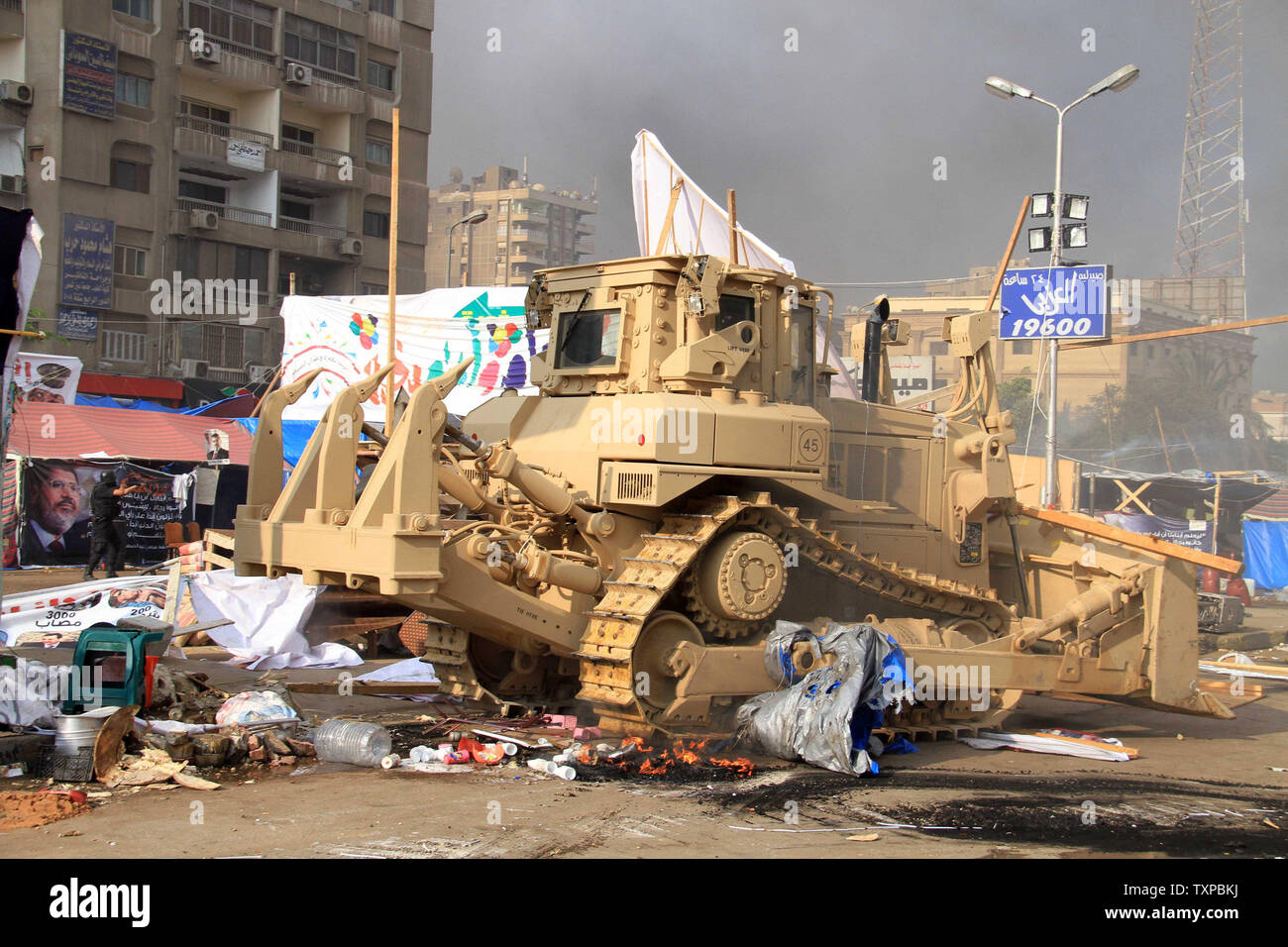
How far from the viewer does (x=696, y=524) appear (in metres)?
9.32

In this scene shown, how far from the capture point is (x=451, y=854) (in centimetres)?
603

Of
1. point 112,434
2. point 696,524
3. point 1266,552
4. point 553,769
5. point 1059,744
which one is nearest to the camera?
point 553,769

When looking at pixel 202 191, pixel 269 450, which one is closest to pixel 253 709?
pixel 269 450

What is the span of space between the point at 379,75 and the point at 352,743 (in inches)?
1768

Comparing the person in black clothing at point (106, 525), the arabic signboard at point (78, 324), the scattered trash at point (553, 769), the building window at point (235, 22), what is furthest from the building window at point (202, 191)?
the scattered trash at point (553, 769)

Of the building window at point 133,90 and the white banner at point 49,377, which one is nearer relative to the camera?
the white banner at point 49,377

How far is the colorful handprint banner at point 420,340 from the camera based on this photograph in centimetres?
2028

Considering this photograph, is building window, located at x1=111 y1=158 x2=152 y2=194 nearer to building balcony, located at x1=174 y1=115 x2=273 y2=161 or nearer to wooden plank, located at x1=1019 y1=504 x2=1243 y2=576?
building balcony, located at x1=174 y1=115 x2=273 y2=161

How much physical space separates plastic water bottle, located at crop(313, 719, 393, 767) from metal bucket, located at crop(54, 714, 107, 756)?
4.75ft

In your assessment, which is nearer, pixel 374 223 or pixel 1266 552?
pixel 1266 552

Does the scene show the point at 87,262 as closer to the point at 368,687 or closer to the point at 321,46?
the point at 321,46

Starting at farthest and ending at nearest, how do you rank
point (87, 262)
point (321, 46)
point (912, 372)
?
point (912, 372) < point (321, 46) < point (87, 262)

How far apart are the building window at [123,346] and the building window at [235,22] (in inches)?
434

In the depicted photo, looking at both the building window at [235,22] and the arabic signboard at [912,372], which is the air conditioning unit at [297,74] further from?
the arabic signboard at [912,372]
